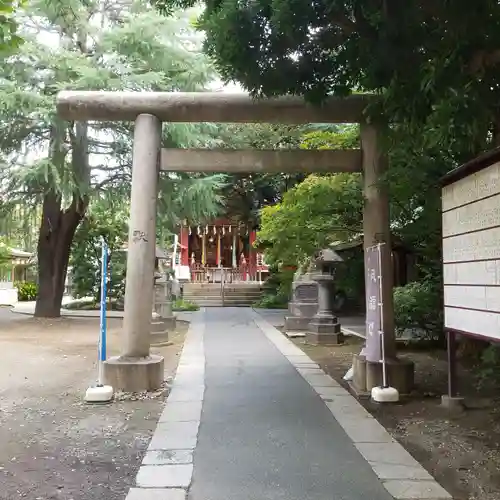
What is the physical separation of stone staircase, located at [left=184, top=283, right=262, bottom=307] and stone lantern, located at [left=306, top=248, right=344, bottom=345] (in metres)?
12.2

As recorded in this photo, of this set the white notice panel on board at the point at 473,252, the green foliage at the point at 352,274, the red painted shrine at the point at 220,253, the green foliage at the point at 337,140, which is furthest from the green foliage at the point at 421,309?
the red painted shrine at the point at 220,253

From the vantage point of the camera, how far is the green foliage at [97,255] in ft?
76.2

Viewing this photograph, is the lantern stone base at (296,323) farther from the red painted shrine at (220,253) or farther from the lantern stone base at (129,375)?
the red painted shrine at (220,253)

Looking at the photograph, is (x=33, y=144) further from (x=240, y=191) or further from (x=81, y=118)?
(x=240, y=191)

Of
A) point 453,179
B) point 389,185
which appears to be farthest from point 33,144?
point 453,179

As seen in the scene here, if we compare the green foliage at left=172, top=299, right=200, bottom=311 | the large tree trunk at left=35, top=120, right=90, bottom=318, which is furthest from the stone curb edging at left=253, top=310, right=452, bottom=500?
the green foliage at left=172, top=299, right=200, bottom=311

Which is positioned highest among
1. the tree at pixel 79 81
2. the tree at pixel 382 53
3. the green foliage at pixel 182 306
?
the tree at pixel 79 81

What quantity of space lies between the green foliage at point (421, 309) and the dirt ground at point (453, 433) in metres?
1.38

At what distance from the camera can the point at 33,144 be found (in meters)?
13.6

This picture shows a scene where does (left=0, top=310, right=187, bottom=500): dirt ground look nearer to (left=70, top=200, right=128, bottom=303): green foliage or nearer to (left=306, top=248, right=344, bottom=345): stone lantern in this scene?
(left=306, top=248, right=344, bottom=345): stone lantern

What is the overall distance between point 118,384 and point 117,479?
9.10 feet

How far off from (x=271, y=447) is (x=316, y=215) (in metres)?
5.31

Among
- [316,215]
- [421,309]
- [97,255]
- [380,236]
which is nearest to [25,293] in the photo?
[97,255]

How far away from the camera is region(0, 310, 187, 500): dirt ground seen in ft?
12.4
